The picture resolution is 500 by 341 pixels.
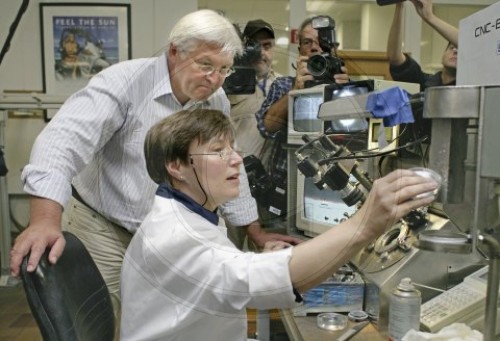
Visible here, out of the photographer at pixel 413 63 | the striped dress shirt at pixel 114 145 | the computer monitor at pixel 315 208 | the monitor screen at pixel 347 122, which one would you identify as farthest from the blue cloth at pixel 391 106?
the photographer at pixel 413 63

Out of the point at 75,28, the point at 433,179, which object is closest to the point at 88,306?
the point at 433,179

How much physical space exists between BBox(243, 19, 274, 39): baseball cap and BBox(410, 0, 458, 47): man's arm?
44 cm

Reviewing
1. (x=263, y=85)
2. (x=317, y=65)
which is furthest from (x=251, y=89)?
(x=317, y=65)

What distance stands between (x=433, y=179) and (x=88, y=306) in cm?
79

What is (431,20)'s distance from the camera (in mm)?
1230

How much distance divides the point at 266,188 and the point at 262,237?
0.09 meters

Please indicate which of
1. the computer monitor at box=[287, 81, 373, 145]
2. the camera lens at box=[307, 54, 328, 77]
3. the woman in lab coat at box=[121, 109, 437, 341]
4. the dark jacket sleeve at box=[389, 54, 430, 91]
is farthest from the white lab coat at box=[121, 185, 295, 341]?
the dark jacket sleeve at box=[389, 54, 430, 91]

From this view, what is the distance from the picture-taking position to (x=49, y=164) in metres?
1.09

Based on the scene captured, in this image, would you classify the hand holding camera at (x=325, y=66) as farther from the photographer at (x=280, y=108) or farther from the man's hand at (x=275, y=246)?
the man's hand at (x=275, y=246)

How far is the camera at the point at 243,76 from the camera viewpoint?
81 cm

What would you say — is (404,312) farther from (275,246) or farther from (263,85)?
(263,85)

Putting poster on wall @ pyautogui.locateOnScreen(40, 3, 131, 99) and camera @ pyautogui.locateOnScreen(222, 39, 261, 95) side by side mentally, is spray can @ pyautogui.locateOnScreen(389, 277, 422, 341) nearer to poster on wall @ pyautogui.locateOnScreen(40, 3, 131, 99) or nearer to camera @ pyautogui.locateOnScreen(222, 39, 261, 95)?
camera @ pyautogui.locateOnScreen(222, 39, 261, 95)

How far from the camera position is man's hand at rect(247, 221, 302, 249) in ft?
2.68

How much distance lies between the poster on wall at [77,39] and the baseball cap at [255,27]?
300 cm
